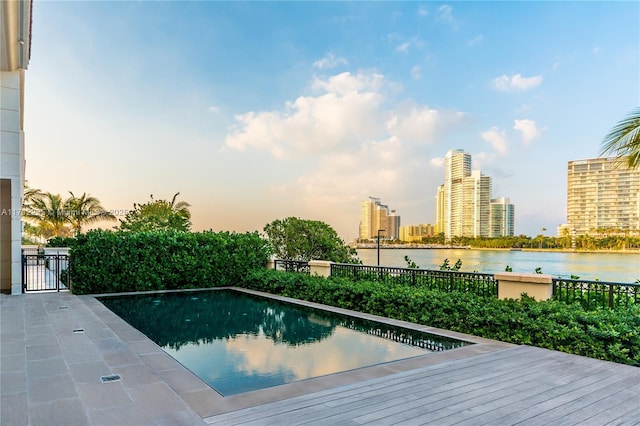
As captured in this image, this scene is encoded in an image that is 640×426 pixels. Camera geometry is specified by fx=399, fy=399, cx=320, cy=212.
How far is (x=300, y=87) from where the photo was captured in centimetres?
1609

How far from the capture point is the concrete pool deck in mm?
3035

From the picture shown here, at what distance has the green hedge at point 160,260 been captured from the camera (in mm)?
10594

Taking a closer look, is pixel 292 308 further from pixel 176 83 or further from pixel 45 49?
pixel 45 49

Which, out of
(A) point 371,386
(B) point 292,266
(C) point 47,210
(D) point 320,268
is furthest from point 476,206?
(C) point 47,210

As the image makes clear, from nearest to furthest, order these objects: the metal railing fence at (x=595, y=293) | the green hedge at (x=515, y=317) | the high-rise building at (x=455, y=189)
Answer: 1. the green hedge at (x=515, y=317)
2. the metal railing fence at (x=595, y=293)
3. the high-rise building at (x=455, y=189)

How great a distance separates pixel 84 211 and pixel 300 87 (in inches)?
880

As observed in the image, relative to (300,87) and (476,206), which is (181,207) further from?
(476,206)

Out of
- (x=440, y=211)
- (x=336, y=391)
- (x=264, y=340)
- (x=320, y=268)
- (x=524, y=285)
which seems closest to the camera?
(x=336, y=391)

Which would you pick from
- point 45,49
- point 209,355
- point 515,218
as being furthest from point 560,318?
point 515,218

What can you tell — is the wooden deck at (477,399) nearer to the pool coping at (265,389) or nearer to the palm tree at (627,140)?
the pool coping at (265,389)

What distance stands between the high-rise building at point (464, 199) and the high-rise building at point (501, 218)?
108 millimetres

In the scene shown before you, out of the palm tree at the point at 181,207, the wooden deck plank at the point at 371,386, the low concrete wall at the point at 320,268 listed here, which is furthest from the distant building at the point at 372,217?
the wooden deck plank at the point at 371,386

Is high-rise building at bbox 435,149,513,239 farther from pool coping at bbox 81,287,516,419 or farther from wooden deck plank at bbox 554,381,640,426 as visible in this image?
wooden deck plank at bbox 554,381,640,426

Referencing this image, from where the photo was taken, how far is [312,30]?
15242 millimetres
